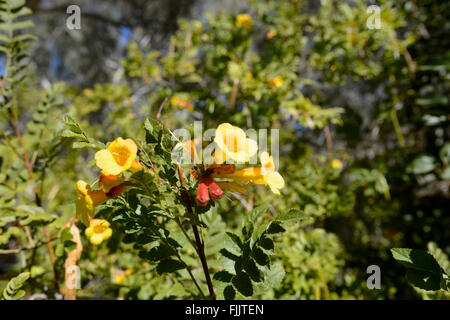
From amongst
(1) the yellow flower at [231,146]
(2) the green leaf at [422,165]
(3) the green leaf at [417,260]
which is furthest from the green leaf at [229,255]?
(2) the green leaf at [422,165]

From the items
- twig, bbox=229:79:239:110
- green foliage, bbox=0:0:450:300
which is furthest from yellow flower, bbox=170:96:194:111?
twig, bbox=229:79:239:110

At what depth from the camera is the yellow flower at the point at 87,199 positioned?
2.09 feet

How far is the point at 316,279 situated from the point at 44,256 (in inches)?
52.9

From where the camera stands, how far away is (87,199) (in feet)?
2.07

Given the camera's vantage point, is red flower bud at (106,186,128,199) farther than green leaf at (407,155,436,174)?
No

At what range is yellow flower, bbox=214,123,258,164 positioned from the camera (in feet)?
2.08

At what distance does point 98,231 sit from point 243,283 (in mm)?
390

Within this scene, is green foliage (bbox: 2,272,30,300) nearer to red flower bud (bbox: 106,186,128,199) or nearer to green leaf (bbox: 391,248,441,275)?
red flower bud (bbox: 106,186,128,199)

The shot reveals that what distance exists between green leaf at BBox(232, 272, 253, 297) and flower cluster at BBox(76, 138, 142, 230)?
31 centimetres

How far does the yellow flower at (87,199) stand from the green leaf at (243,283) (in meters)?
0.33

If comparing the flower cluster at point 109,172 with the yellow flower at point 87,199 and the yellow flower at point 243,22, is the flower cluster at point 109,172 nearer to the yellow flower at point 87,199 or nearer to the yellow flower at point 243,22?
the yellow flower at point 87,199

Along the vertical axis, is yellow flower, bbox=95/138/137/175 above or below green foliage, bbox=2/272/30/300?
above

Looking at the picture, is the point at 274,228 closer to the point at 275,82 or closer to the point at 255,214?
the point at 255,214

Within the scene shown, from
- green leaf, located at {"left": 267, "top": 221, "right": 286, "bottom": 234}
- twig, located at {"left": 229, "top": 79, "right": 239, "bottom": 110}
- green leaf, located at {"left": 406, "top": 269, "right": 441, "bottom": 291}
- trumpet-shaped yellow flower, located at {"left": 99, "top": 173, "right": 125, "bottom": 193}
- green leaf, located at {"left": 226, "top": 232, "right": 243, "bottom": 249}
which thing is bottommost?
green leaf, located at {"left": 406, "top": 269, "right": 441, "bottom": 291}
